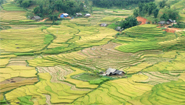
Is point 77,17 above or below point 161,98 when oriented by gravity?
above

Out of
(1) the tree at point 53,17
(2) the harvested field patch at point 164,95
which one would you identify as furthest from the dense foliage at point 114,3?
(2) the harvested field patch at point 164,95

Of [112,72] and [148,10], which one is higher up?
[148,10]

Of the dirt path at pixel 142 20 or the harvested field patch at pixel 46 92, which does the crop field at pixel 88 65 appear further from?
the dirt path at pixel 142 20

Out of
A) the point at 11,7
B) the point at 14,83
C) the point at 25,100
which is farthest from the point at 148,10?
the point at 25,100

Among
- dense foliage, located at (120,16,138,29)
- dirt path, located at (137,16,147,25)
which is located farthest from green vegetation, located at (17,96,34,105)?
dirt path, located at (137,16,147,25)

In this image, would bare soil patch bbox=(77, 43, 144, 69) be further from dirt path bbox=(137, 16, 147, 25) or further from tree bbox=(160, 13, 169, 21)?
tree bbox=(160, 13, 169, 21)

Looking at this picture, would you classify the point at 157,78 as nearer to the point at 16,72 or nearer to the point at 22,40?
the point at 16,72

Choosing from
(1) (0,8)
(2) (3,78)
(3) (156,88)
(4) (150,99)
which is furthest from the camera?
(1) (0,8)

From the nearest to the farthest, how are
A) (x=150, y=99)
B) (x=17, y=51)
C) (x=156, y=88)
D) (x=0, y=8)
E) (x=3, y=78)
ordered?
1. (x=150, y=99)
2. (x=156, y=88)
3. (x=3, y=78)
4. (x=17, y=51)
5. (x=0, y=8)

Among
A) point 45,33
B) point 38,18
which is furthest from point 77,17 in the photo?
point 45,33

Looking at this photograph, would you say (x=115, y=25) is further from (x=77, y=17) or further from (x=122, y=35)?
(x=77, y=17)
